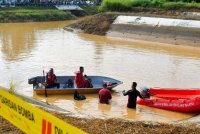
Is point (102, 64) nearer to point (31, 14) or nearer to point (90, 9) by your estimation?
point (31, 14)

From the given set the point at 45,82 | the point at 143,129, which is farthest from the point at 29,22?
the point at 143,129

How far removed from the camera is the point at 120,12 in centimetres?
4422

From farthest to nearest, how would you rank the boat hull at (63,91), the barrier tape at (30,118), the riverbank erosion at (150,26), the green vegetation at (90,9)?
the green vegetation at (90,9), the riverbank erosion at (150,26), the boat hull at (63,91), the barrier tape at (30,118)

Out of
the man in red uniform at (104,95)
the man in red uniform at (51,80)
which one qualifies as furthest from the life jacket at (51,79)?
the man in red uniform at (104,95)

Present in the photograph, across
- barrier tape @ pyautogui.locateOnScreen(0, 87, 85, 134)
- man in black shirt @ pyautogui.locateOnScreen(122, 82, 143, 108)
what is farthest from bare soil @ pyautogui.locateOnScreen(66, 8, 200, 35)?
barrier tape @ pyautogui.locateOnScreen(0, 87, 85, 134)

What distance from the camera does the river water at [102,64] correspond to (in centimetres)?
1519

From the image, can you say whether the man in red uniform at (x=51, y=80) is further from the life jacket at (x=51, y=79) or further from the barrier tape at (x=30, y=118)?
the barrier tape at (x=30, y=118)

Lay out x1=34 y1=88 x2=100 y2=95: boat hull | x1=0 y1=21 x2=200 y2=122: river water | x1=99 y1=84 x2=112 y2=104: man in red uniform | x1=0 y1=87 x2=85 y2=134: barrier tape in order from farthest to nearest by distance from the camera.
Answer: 1. x1=34 y1=88 x2=100 y2=95: boat hull
2. x1=99 y1=84 x2=112 y2=104: man in red uniform
3. x1=0 y1=21 x2=200 y2=122: river water
4. x1=0 y1=87 x2=85 y2=134: barrier tape

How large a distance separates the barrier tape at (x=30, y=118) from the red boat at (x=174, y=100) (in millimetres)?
7465

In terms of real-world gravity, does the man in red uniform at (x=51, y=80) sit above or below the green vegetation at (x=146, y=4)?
below

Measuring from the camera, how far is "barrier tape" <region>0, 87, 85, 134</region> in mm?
5923

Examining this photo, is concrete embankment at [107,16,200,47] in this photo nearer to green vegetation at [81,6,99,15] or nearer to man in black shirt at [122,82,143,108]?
man in black shirt at [122,82,143,108]

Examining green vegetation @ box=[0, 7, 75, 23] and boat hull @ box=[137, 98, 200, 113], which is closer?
boat hull @ box=[137, 98, 200, 113]

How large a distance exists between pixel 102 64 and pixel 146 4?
20.7 metres
